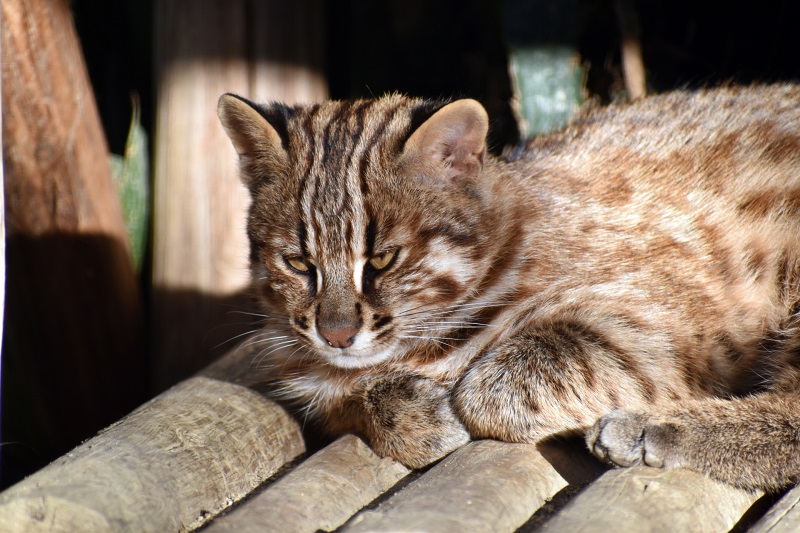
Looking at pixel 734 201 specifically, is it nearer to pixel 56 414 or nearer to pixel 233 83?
pixel 233 83

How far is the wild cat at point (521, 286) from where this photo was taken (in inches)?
128

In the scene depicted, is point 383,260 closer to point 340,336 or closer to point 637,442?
point 340,336

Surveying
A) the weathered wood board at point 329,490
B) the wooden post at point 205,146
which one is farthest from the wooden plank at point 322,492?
the wooden post at point 205,146

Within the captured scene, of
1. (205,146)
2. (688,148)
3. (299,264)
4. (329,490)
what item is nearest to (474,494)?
(329,490)

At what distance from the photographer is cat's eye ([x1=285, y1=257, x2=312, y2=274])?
11.2ft

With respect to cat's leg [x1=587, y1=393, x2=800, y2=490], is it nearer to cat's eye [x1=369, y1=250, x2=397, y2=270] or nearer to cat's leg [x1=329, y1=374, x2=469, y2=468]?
cat's leg [x1=329, y1=374, x2=469, y2=468]

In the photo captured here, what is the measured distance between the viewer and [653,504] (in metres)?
2.78

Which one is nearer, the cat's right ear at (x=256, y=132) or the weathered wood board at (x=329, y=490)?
the weathered wood board at (x=329, y=490)

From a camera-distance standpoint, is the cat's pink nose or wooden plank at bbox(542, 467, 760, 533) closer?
wooden plank at bbox(542, 467, 760, 533)

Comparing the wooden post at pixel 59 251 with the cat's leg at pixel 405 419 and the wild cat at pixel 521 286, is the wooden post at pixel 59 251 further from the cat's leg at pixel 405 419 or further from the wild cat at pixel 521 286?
the cat's leg at pixel 405 419

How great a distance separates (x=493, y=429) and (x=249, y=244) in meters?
1.28

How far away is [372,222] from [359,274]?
0.63 feet

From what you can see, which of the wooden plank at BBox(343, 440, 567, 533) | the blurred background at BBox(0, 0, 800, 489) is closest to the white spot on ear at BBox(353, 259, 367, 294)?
the wooden plank at BBox(343, 440, 567, 533)

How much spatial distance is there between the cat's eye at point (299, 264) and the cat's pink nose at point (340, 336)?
0.88 feet
